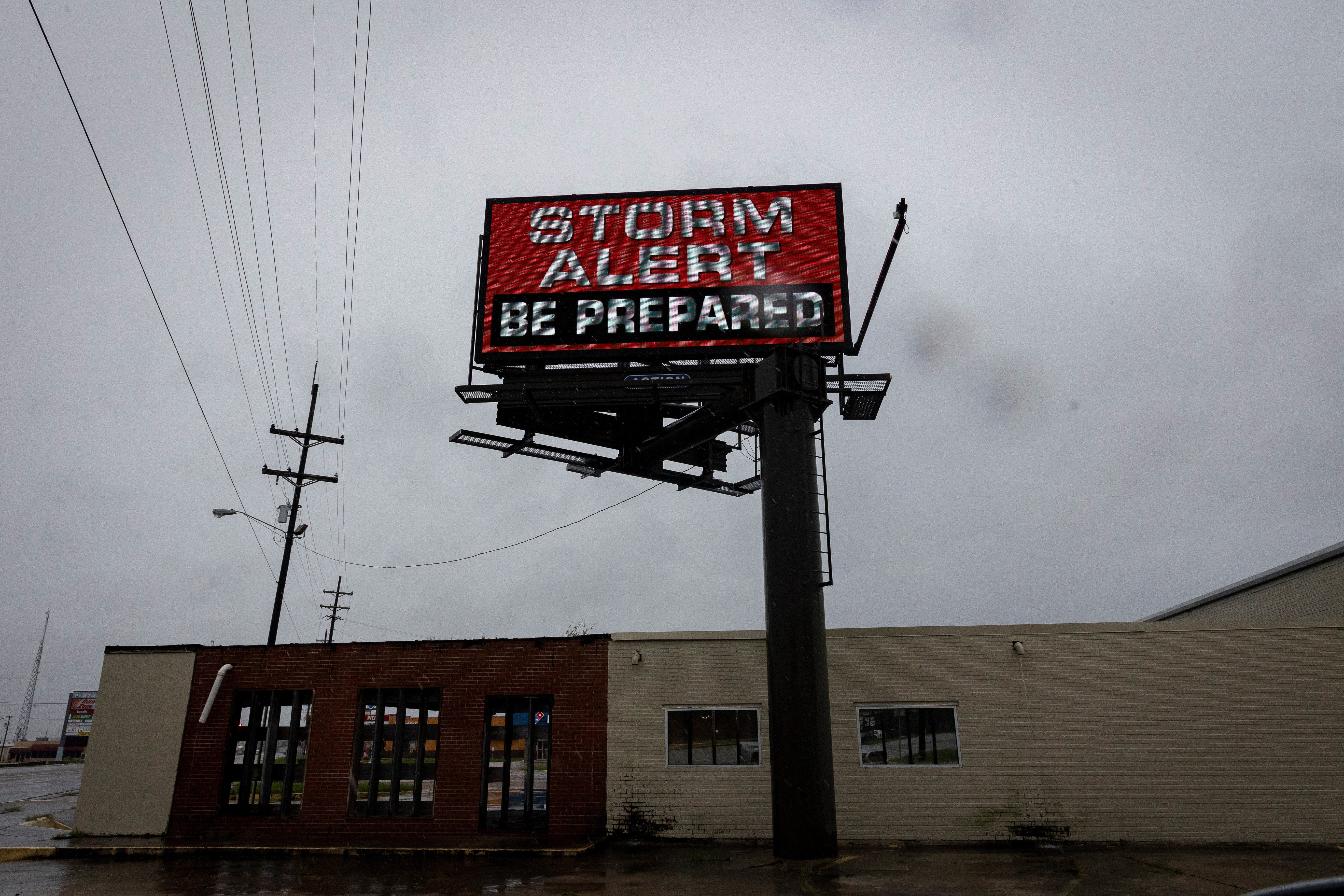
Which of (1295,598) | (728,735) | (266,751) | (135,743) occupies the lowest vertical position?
(266,751)

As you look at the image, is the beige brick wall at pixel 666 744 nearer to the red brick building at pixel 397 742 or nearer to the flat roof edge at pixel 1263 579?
the red brick building at pixel 397 742

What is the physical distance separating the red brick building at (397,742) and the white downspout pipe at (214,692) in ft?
0.36

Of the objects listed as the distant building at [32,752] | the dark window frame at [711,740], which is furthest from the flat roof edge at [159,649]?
the distant building at [32,752]

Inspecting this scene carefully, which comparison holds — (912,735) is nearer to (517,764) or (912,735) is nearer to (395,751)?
(517,764)

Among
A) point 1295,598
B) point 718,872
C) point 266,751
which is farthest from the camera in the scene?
point 1295,598

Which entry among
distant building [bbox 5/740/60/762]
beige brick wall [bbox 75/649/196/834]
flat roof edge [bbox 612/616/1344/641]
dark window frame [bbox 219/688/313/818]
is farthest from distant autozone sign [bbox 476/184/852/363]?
distant building [bbox 5/740/60/762]

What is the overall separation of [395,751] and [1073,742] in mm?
12280

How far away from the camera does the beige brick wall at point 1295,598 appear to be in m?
16.1

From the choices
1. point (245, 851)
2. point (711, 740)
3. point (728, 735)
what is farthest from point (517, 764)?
point (245, 851)

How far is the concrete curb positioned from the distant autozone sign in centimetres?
863

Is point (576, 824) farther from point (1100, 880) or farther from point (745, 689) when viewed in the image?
point (1100, 880)

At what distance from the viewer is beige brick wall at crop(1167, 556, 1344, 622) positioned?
1606 centimetres

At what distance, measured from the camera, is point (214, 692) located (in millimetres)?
17219

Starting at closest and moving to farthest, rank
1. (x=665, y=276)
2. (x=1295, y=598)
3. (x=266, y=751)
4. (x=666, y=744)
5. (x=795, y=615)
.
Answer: (x=795, y=615) < (x=666, y=744) < (x=665, y=276) < (x=266, y=751) < (x=1295, y=598)
